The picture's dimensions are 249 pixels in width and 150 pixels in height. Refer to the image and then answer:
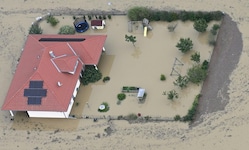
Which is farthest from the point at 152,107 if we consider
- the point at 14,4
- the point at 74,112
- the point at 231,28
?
the point at 14,4

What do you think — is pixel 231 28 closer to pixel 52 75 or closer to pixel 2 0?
pixel 52 75

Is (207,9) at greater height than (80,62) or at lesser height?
greater

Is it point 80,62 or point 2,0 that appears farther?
point 2,0

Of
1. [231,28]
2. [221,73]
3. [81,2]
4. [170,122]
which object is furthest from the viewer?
[81,2]

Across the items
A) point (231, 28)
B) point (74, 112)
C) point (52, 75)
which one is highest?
point (231, 28)

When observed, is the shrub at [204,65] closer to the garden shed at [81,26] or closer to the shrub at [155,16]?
the shrub at [155,16]

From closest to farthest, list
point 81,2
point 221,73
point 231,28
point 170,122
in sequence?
point 170,122 < point 221,73 < point 231,28 < point 81,2

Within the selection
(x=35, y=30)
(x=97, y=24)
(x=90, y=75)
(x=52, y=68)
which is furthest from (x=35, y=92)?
(x=97, y=24)
